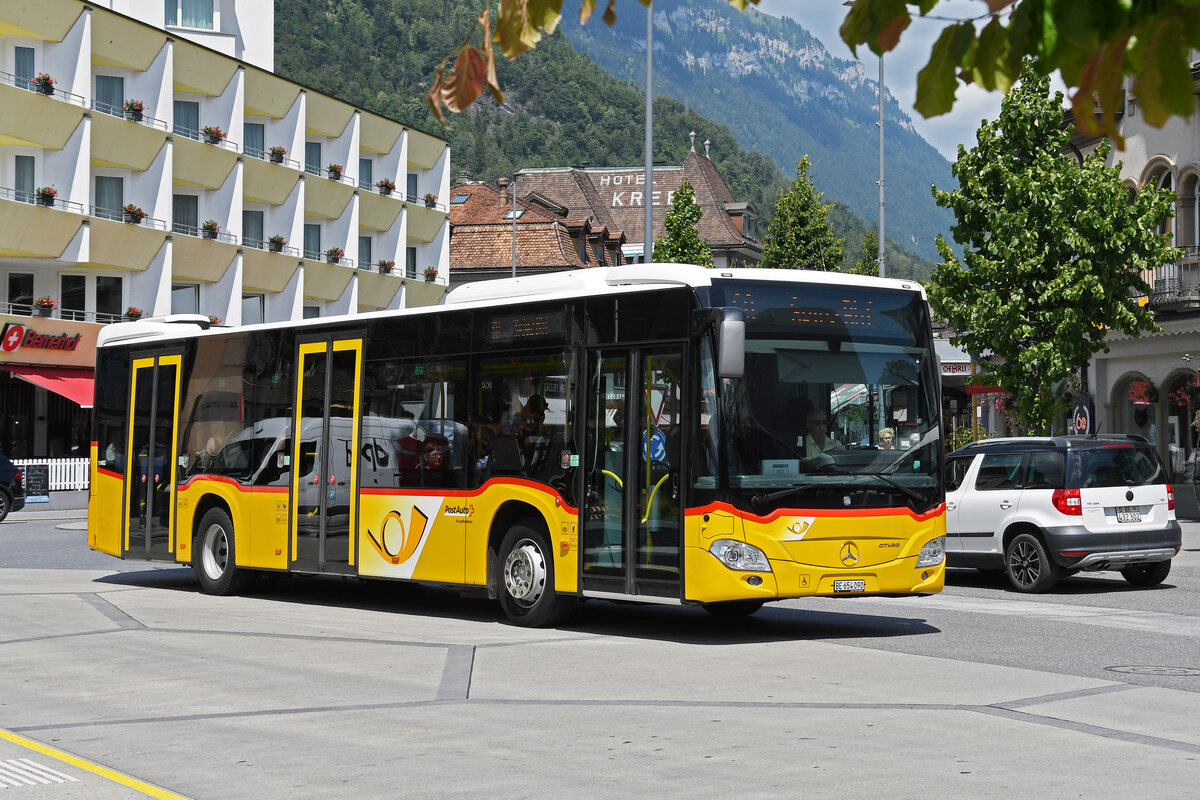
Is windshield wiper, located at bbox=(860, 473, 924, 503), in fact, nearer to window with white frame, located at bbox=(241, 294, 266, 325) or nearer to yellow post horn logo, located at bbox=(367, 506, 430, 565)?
yellow post horn logo, located at bbox=(367, 506, 430, 565)

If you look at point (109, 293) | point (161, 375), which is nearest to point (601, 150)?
point (109, 293)

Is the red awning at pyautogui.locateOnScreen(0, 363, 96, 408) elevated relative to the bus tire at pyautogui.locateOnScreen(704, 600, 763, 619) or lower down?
elevated

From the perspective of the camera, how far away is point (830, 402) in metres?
12.7

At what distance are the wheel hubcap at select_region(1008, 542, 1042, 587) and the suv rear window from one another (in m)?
1.00

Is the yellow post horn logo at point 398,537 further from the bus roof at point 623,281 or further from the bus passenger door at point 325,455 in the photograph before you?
the bus roof at point 623,281

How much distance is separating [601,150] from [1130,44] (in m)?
161

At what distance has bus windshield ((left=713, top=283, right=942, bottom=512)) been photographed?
40.7ft

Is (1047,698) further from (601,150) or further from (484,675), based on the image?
(601,150)

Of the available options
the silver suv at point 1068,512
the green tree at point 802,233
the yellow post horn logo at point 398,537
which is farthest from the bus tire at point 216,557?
the green tree at point 802,233

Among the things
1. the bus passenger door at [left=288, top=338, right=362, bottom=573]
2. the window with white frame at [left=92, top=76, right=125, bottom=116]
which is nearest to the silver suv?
the bus passenger door at [left=288, top=338, right=362, bottom=573]

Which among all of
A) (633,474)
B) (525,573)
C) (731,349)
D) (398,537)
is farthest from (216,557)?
(731,349)

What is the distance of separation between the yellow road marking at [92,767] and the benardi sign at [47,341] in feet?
111

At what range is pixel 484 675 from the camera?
1073 centimetres

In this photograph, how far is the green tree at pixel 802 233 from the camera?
56812 millimetres
